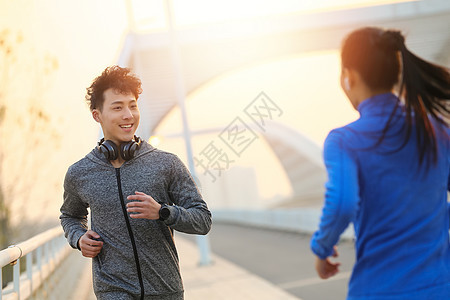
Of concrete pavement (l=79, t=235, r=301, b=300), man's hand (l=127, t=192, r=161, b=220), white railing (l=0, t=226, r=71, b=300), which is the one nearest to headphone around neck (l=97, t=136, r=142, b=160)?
man's hand (l=127, t=192, r=161, b=220)

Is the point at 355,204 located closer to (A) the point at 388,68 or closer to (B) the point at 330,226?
(B) the point at 330,226

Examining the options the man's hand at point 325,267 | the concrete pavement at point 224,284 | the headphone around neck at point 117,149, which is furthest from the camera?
the concrete pavement at point 224,284

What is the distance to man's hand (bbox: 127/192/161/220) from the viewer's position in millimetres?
2525

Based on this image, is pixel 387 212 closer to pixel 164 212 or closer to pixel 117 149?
pixel 164 212

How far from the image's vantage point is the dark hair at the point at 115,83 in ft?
9.43

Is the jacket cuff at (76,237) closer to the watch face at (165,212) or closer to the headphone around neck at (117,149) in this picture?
the headphone around neck at (117,149)

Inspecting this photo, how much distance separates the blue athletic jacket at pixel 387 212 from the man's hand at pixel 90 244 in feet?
3.47

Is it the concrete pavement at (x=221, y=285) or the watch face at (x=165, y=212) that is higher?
the watch face at (x=165, y=212)

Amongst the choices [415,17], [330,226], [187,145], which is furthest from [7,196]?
[415,17]

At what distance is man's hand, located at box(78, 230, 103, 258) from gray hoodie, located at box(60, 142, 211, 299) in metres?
0.04

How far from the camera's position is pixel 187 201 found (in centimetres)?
280

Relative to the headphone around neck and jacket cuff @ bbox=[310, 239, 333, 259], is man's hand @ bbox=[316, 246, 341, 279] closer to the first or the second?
→ jacket cuff @ bbox=[310, 239, 333, 259]

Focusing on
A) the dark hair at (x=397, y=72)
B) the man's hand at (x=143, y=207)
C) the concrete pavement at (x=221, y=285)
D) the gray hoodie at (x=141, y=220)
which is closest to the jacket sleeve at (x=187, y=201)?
the gray hoodie at (x=141, y=220)

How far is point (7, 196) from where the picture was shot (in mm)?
8930
